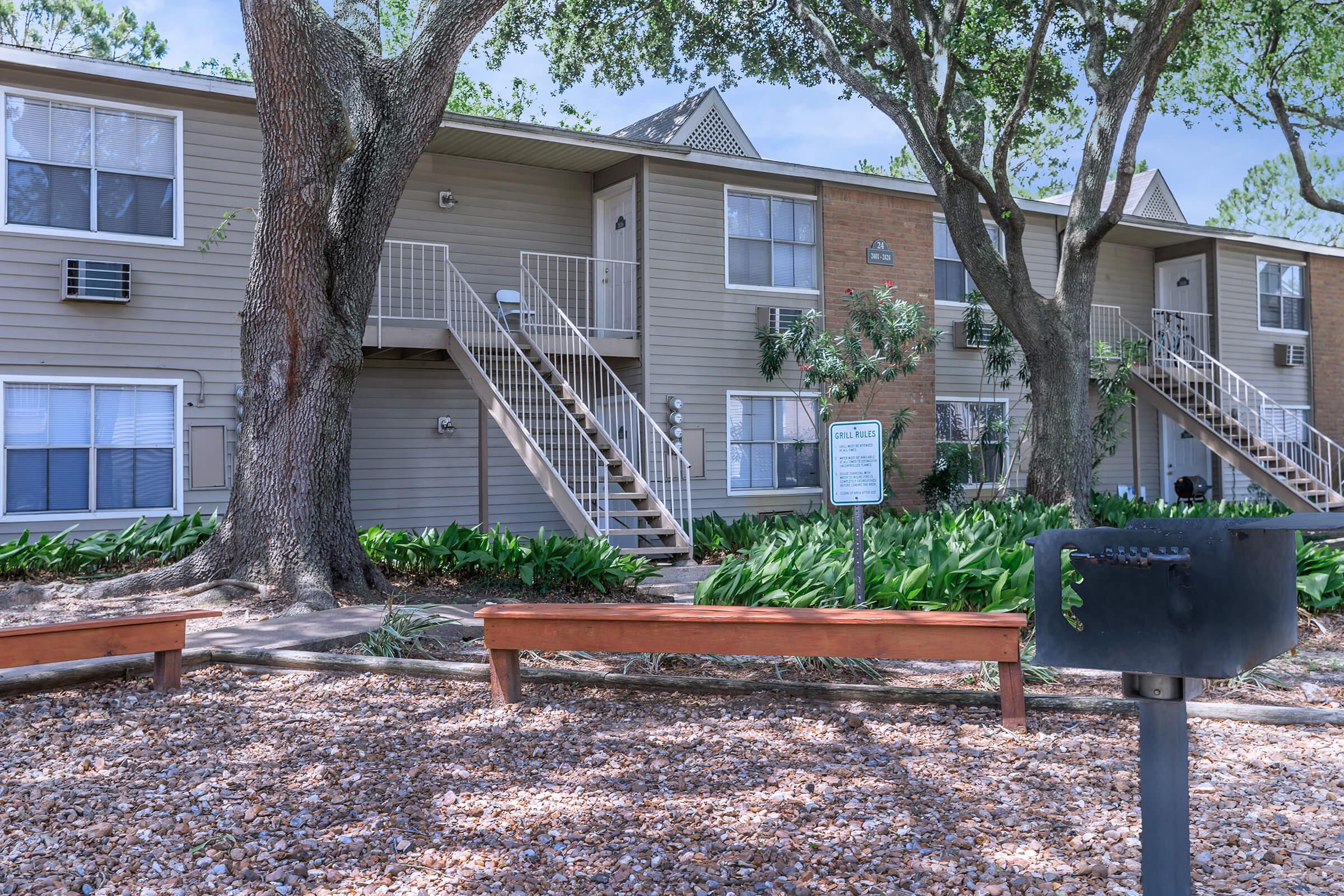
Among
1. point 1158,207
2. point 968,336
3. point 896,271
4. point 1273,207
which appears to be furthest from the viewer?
point 1273,207

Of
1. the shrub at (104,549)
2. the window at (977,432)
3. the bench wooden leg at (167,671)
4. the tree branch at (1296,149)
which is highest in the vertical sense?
the tree branch at (1296,149)

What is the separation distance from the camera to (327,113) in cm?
713

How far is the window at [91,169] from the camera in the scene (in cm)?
1047

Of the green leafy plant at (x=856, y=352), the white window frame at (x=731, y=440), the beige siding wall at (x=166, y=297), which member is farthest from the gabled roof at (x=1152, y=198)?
the beige siding wall at (x=166, y=297)

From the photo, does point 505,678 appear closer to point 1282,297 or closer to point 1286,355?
point 1286,355

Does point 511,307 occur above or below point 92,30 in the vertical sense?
below

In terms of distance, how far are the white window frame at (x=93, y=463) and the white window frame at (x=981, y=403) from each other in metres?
9.92

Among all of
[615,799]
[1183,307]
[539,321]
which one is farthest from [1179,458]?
[615,799]

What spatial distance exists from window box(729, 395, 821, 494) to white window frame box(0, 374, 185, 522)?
664cm

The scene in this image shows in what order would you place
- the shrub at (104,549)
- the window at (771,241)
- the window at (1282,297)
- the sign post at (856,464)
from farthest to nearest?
1. the window at (1282,297)
2. the window at (771,241)
3. the shrub at (104,549)
4. the sign post at (856,464)

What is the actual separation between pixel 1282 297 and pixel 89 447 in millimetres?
19899

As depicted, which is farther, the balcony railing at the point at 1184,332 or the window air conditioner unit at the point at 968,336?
the balcony railing at the point at 1184,332

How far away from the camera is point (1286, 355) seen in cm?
1953

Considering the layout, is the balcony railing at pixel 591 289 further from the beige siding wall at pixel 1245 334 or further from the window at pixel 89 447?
the beige siding wall at pixel 1245 334
